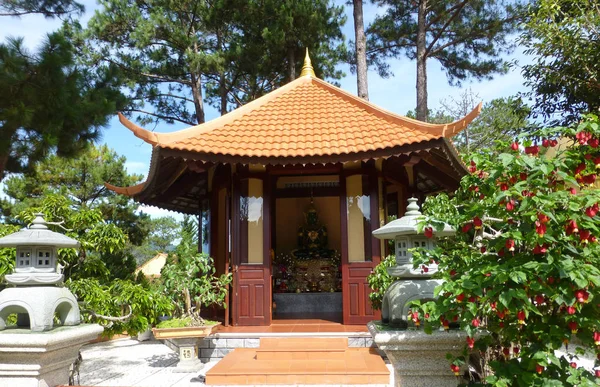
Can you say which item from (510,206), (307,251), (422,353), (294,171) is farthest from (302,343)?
(307,251)

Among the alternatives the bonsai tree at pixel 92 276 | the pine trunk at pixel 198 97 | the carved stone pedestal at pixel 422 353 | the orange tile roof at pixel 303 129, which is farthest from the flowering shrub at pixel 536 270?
the pine trunk at pixel 198 97

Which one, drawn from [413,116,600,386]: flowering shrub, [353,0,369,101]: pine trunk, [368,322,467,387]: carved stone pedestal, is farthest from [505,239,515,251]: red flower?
[353,0,369,101]: pine trunk

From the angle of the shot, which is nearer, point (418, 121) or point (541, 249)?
point (541, 249)

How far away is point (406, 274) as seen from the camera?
3223 mm

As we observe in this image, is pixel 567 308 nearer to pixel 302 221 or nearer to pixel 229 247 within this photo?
pixel 229 247

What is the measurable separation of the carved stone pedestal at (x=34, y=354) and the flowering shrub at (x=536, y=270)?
234cm

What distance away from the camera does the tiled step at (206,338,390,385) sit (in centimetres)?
494

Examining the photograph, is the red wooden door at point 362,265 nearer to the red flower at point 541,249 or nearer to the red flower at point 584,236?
the red flower at point 541,249

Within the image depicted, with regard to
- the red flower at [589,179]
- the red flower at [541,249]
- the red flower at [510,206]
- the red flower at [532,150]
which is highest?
the red flower at [532,150]

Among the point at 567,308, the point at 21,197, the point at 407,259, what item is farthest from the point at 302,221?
the point at 567,308

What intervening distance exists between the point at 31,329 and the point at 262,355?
3.06 metres

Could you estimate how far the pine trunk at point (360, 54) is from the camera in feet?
42.2

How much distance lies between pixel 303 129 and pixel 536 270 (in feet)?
18.9

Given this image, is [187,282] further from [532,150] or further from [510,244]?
[532,150]
